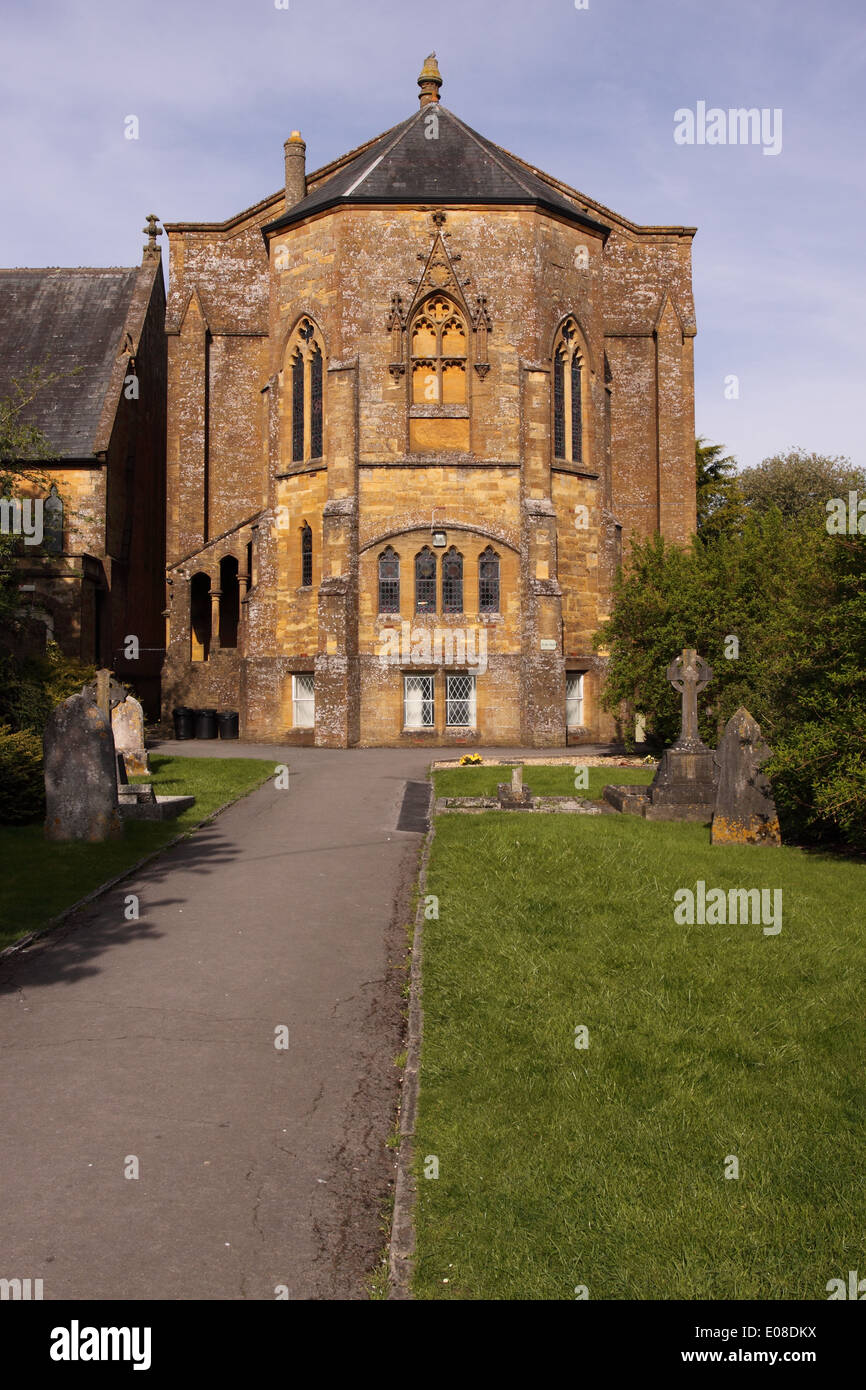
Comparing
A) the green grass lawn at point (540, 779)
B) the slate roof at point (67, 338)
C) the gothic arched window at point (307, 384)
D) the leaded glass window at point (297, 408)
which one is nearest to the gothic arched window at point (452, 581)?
the gothic arched window at point (307, 384)

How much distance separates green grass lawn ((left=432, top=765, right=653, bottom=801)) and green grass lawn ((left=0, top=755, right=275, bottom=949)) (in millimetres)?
3672

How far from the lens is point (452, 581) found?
96.1ft

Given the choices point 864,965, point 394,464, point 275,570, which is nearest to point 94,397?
point 275,570

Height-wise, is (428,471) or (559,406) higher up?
(559,406)

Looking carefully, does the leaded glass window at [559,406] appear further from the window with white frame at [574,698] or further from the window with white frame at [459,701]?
the window with white frame at [459,701]

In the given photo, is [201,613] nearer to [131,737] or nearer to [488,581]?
[488,581]

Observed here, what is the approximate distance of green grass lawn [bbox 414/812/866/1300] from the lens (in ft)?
13.5

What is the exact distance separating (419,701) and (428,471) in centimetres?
642
